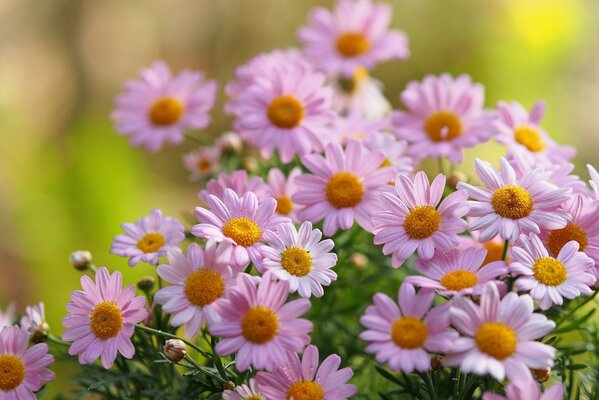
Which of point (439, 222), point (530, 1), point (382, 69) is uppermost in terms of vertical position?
point (530, 1)

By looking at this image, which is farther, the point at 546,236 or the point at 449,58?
the point at 449,58

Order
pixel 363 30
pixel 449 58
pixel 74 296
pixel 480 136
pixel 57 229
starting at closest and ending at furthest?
pixel 74 296
pixel 480 136
pixel 363 30
pixel 57 229
pixel 449 58

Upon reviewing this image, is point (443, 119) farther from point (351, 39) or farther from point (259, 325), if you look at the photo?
point (259, 325)

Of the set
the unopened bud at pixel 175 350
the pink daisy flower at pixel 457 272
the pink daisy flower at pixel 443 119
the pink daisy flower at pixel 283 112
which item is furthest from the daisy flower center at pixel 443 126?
the unopened bud at pixel 175 350

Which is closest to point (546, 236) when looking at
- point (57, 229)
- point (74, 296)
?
point (74, 296)

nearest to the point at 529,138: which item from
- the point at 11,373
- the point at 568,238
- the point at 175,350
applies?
the point at 568,238

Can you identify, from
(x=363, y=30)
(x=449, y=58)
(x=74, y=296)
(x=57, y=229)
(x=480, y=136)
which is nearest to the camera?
(x=74, y=296)

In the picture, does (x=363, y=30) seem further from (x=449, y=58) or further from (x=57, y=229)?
(x=449, y=58)
